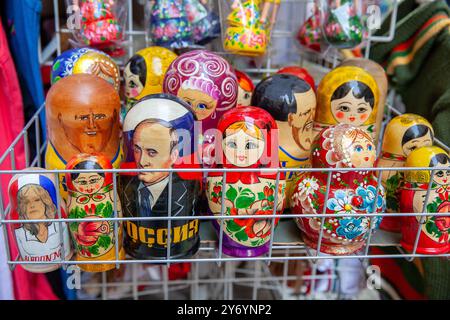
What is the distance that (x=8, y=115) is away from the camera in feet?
2.36

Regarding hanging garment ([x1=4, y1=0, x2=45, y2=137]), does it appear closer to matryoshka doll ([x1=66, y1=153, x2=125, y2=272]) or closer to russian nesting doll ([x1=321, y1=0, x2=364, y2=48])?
matryoshka doll ([x1=66, y1=153, x2=125, y2=272])

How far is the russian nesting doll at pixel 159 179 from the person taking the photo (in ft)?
1.62

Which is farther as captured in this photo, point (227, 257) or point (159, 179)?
point (227, 257)

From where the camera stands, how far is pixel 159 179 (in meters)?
0.51

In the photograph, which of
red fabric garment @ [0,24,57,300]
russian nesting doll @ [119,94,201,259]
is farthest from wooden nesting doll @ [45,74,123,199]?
red fabric garment @ [0,24,57,300]

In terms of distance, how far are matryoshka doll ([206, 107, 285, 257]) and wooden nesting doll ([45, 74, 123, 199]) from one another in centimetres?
13

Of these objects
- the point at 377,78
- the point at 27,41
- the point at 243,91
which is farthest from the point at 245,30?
the point at 27,41

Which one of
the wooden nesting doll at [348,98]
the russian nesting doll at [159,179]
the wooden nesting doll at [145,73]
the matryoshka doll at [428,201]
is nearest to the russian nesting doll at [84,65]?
the wooden nesting doll at [145,73]

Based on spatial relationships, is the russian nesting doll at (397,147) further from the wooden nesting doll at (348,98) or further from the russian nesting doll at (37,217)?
the russian nesting doll at (37,217)

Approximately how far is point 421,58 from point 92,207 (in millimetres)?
621

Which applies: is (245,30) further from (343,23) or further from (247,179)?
(247,179)

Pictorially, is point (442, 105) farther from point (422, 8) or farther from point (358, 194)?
point (358, 194)

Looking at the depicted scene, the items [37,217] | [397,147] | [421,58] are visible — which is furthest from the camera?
[421,58]

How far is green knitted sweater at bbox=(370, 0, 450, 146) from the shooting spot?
78 centimetres
